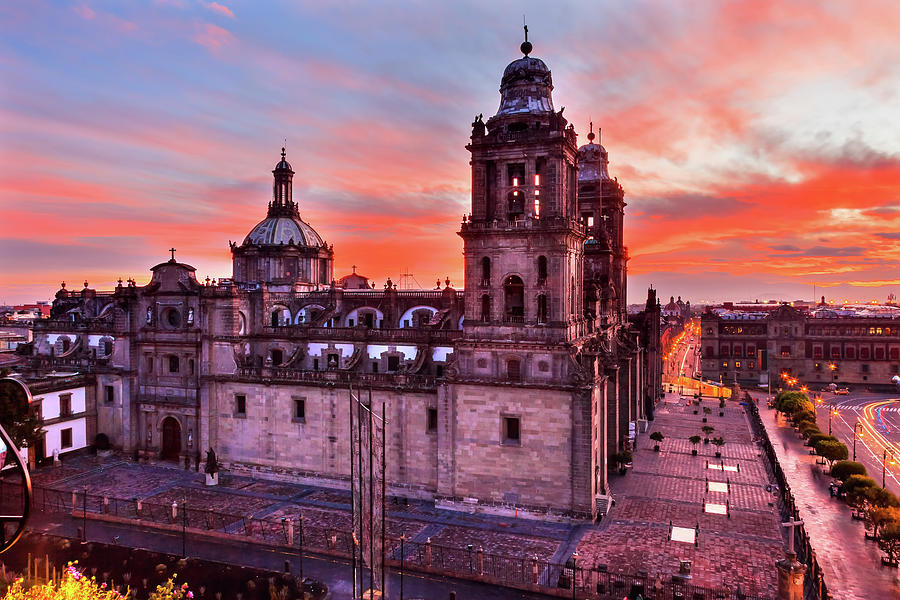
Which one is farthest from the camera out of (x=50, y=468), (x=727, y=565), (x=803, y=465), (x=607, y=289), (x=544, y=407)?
(x=607, y=289)

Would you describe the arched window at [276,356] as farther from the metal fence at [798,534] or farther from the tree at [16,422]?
the metal fence at [798,534]

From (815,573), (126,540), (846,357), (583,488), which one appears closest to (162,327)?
(126,540)

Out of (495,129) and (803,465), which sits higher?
(495,129)

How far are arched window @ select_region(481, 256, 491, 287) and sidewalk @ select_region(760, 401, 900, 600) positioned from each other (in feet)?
84.9

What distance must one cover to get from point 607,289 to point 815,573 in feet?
121

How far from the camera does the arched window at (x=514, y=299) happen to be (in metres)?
42.2

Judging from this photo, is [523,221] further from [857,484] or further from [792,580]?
[857,484]

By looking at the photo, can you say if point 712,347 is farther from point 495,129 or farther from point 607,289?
point 495,129

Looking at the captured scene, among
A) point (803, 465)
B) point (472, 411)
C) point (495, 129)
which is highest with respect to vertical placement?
point (495, 129)

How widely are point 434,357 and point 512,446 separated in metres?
10.6

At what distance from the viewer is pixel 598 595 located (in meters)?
29.6

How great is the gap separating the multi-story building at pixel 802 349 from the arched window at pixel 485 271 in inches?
3420

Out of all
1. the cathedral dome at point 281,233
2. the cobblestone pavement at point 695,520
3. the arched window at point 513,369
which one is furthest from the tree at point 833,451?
the cathedral dome at point 281,233

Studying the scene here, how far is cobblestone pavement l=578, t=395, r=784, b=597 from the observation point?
3334cm
